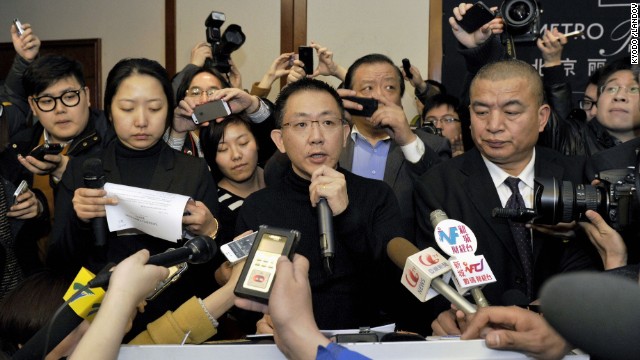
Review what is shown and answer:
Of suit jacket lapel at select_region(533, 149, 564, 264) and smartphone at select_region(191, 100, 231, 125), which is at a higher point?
smartphone at select_region(191, 100, 231, 125)

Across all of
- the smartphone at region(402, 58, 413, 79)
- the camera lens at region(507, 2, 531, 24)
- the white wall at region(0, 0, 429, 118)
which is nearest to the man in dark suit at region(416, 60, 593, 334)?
the camera lens at region(507, 2, 531, 24)

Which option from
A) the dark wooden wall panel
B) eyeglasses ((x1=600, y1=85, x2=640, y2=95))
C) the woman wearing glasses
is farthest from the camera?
the dark wooden wall panel

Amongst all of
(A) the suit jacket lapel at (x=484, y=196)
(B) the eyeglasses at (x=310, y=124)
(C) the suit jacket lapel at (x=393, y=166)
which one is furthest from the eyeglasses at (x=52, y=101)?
(A) the suit jacket lapel at (x=484, y=196)

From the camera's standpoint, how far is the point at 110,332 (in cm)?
126

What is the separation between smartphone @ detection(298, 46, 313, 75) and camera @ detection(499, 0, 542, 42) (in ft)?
3.07

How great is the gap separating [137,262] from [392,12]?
169 inches

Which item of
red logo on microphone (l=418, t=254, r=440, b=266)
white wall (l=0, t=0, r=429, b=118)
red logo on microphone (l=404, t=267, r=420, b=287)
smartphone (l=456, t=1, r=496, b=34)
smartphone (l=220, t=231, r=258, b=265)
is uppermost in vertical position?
white wall (l=0, t=0, r=429, b=118)

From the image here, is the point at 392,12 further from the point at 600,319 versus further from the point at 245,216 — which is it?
the point at 600,319

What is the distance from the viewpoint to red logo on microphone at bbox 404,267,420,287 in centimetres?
160

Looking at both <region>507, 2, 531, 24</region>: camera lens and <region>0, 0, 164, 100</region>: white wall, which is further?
<region>0, 0, 164, 100</region>: white wall

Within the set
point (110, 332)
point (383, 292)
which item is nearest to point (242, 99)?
point (383, 292)

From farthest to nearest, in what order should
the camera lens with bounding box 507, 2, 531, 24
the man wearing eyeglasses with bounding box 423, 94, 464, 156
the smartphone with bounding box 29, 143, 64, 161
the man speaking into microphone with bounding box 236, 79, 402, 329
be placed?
the man wearing eyeglasses with bounding box 423, 94, 464, 156 < the camera lens with bounding box 507, 2, 531, 24 < the smartphone with bounding box 29, 143, 64, 161 < the man speaking into microphone with bounding box 236, 79, 402, 329

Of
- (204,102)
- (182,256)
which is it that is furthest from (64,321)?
(204,102)

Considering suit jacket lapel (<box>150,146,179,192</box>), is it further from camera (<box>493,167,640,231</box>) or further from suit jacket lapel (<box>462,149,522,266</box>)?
camera (<box>493,167,640,231</box>)
